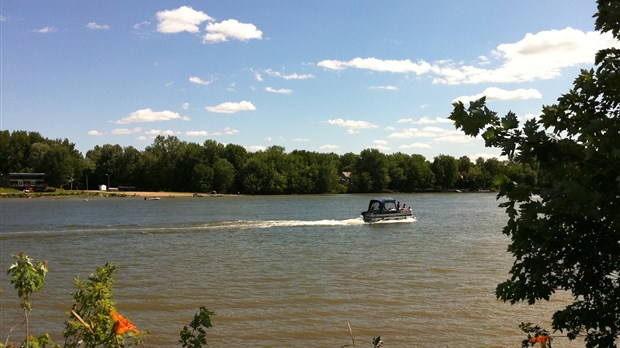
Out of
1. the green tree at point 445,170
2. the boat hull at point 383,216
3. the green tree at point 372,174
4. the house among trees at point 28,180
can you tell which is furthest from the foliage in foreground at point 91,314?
the house among trees at point 28,180

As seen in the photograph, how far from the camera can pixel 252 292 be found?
1777cm

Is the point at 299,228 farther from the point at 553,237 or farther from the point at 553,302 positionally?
the point at 553,237

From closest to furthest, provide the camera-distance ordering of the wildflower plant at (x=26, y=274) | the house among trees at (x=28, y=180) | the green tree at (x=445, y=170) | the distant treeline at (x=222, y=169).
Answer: the wildflower plant at (x=26, y=274)
the distant treeline at (x=222, y=169)
the house among trees at (x=28, y=180)
the green tree at (x=445, y=170)

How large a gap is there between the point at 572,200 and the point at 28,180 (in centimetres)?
16907

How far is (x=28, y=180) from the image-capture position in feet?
488

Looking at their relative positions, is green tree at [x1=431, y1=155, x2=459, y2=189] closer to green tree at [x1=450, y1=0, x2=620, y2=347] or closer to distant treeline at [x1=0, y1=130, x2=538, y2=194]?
distant treeline at [x1=0, y1=130, x2=538, y2=194]

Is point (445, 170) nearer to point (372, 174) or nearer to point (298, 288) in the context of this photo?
point (372, 174)

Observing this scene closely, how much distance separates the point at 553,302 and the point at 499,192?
46.5 ft

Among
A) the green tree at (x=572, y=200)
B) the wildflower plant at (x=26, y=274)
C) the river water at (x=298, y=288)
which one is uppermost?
the green tree at (x=572, y=200)

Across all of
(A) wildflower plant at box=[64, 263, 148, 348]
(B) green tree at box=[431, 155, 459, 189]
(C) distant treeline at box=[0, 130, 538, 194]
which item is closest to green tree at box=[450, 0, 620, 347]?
(A) wildflower plant at box=[64, 263, 148, 348]

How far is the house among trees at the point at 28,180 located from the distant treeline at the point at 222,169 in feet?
8.40

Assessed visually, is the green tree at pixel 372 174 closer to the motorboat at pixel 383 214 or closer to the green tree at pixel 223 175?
the green tree at pixel 223 175

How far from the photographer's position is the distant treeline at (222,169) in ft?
468

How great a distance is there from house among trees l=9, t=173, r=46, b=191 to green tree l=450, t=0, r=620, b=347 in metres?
165
